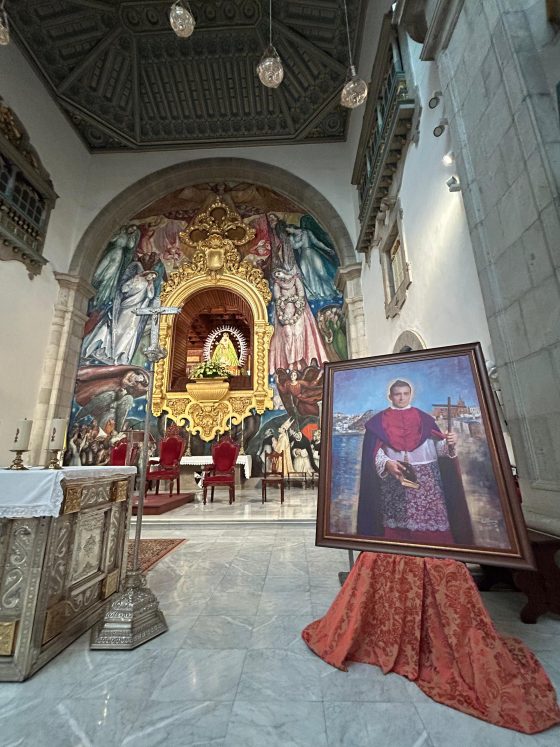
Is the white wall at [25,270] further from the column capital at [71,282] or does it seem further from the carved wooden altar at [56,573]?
the carved wooden altar at [56,573]

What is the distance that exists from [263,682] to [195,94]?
1226cm

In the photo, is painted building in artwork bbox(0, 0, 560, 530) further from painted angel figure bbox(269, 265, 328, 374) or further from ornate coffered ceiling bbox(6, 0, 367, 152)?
ornate coffered ceiling bbox(6, 0, 367, 152)

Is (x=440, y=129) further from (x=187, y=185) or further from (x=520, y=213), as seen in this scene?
(x=187, y=185)

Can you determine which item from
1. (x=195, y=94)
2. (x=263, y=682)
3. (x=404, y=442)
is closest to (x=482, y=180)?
(x=404, y=442)

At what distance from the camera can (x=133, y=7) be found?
7.76 m

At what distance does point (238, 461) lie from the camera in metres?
7.56

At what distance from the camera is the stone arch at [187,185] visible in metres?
9.08

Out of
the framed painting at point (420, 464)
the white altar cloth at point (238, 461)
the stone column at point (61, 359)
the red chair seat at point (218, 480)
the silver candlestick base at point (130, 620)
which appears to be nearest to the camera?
the framed painting at point (420, 464)

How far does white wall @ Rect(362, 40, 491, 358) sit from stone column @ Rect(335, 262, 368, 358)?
2606mm

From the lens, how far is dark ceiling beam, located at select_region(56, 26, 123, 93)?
316 inches

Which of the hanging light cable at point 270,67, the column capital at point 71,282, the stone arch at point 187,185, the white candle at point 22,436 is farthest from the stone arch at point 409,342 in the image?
the column capital at point 71,282

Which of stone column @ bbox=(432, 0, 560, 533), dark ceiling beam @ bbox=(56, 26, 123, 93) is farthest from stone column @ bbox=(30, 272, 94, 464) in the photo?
stone column @ bbox=(432, 0, 560, 533)

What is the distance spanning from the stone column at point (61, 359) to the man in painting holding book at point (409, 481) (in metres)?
8.36

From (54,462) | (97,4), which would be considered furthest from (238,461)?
(97,4)
